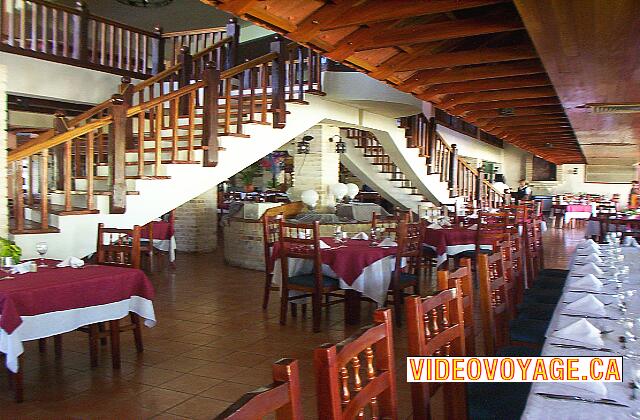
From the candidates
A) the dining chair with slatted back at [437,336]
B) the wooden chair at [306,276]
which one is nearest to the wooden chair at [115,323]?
the wooden chair at [306,276]

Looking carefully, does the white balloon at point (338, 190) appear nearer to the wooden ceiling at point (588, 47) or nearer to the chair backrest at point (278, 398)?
the wooden ceiling at point (588, 47)

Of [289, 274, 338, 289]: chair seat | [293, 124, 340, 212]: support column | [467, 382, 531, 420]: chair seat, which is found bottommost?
[467, 382, 531, 420]: chair seat

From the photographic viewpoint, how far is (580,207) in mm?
16984

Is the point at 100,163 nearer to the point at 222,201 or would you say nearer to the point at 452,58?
the point at 452,58

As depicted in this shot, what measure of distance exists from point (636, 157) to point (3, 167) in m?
10.1

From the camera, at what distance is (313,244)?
512 cm

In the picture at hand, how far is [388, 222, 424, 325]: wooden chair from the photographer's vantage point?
540 cm

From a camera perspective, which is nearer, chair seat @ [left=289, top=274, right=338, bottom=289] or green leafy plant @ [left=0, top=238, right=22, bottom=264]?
green leafy plant @ [left=0, top=238, right=22, bottom=264]

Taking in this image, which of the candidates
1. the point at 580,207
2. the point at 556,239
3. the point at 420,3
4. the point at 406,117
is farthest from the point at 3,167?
the point at 580,207

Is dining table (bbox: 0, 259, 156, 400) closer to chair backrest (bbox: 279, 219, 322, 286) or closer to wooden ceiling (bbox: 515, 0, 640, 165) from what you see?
chair backrest (bbox: 279, 219, 322, 286)

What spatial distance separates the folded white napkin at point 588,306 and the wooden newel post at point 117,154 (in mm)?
4322

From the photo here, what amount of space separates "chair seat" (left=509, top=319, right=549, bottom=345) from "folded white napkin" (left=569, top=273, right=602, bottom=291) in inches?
12.5

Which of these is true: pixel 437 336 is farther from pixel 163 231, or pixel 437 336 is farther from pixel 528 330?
pixel 163 231

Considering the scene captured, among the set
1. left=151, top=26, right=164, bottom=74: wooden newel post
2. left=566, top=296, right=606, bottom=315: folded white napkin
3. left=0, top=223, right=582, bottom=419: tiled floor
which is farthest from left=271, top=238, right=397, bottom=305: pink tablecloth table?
left=151, top=26, right=164, bottom=74: wooden newel post
